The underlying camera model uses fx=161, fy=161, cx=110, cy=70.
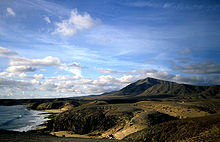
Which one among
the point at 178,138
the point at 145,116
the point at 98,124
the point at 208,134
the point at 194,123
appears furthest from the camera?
the point at 98,124

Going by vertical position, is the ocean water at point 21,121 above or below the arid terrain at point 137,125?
below

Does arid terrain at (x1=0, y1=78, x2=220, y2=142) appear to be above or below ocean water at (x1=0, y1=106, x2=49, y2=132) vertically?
above

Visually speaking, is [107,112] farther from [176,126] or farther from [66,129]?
[176,126]

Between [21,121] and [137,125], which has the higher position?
[137,125]

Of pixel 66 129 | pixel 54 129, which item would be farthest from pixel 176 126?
pixel 54 129

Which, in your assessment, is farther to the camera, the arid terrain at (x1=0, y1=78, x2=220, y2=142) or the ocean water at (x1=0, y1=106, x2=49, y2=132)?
the ocean water at (x1=0, y1=106, x2=49, y2=132)

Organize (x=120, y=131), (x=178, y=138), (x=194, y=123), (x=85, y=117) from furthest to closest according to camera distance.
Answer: (x=85, y=117)
(x=120, y=131)
(x=194, y=123)
(x=178, y=138)

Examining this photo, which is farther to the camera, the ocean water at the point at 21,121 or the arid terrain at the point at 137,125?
the ocean water at the point at 21,121

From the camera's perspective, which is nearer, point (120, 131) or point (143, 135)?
point (143, 135)

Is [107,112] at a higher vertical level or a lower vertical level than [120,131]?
higher

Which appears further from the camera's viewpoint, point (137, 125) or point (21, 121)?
point (21, 121)
